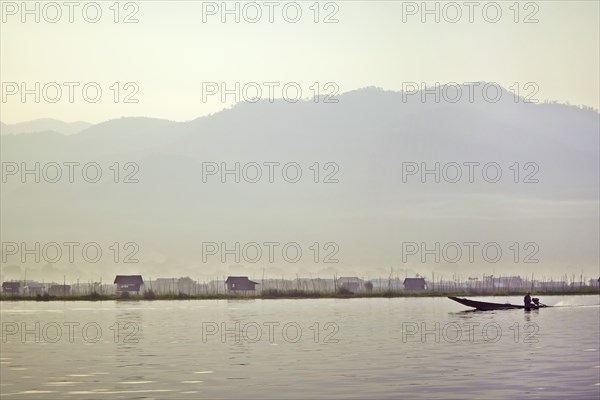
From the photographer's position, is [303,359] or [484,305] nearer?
[303,359]

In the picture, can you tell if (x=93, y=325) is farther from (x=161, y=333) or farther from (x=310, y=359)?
(x=310, y=359)

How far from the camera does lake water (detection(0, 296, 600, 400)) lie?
3036cm

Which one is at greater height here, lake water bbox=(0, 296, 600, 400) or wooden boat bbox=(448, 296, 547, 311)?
wooden boat bbox=(448, 296, 547, 311)

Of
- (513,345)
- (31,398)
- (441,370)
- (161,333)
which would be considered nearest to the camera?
(31,398)

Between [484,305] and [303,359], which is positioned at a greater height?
[484,305]

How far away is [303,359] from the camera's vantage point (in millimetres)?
40000

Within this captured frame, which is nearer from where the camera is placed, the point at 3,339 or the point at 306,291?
the point at 3,339

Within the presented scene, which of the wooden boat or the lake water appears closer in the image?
the lake water

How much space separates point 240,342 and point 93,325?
18225 mm

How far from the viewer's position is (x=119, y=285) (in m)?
125

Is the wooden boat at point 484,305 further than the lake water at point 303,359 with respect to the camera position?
Yes

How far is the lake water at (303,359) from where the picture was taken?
1195 inches

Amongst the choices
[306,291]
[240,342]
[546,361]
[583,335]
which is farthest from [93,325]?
[306,291]

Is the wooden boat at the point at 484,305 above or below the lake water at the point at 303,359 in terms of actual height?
above
